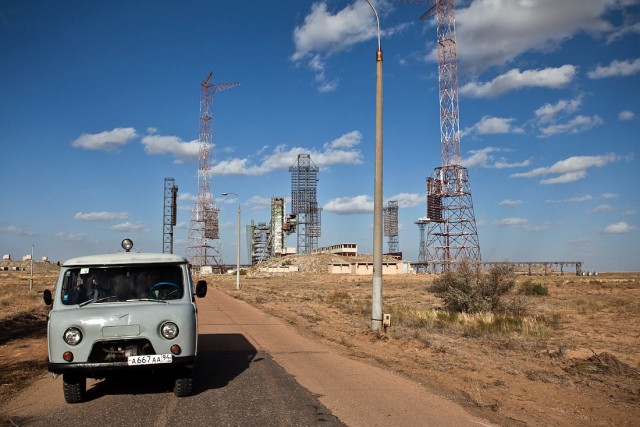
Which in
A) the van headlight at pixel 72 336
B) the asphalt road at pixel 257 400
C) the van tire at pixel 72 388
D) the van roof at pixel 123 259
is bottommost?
the asphalt road at pixel 257 400

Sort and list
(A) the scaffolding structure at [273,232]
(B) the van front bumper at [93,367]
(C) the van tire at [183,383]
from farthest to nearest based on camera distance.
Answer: (A) the scaffolding structure at [273,232], (C) the van tire at [183,383], (B) the van front bumper at [93,367]

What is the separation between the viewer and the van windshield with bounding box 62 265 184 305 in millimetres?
8133

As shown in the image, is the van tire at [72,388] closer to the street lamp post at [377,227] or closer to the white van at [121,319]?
the white van at [121,319]

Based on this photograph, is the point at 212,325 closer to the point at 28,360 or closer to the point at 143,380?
the point at 28,360

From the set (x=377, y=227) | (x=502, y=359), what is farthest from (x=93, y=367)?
(x=377, y=227)

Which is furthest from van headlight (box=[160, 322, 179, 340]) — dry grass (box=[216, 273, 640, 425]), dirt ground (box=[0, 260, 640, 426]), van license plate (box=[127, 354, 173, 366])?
dry grass (box=[216, 273, 640, 425])

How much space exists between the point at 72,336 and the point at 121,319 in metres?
0.68

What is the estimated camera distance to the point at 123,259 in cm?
834

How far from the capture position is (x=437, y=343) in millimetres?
14680

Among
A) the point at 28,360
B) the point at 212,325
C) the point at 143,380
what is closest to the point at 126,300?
the point at 143,380

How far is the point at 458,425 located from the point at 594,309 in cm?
2500

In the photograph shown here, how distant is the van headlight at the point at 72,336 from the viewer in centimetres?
731

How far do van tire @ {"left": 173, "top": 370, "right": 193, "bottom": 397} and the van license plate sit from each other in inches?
23.5

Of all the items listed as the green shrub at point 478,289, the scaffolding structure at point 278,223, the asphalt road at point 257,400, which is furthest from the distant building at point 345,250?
the asphalt road at point 257,400
